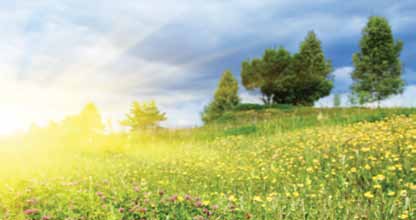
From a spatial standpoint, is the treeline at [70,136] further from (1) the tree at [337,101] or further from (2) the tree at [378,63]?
(2) the tree at [378,63]

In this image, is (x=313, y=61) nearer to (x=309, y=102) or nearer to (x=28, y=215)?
(x=309, y=102)

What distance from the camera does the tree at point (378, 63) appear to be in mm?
25036

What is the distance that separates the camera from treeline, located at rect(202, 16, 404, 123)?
25.5 metres

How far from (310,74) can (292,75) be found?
1.77m

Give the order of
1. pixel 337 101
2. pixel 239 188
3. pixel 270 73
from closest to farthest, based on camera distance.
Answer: pixel 239 188 < pixel 337 101 < pixel 270 73

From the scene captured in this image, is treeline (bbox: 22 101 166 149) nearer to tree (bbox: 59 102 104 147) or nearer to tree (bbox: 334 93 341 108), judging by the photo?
tree (bbox: 59 102 104 147)

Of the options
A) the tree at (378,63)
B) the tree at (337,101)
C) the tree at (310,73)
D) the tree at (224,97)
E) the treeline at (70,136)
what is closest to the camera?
the treeline at (70,136)

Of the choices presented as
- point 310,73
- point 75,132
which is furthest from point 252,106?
point 75,132

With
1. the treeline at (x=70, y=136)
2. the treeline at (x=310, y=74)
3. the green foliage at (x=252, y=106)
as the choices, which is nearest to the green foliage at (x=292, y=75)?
the treeline at (x=310, y=74)

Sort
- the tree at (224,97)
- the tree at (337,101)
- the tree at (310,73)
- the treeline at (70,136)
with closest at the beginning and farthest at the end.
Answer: the treeline at (70,136), the tree at (337,101), the tree at (224,97), the tree at (310,73)

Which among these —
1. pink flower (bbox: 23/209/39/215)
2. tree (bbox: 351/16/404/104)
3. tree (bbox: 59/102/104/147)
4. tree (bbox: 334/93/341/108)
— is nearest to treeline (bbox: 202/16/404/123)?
tree (bbox: 351/16/404/104)

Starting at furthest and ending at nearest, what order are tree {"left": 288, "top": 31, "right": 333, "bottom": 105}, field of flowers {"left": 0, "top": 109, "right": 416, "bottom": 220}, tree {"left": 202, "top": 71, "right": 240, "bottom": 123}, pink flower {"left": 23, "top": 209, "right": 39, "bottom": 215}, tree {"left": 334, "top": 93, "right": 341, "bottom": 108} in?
1. tree {"left": 288, "top": 31, "right": 333, "bottom": 105}
2. tree {"left": 202, "top": 71, "right": 240, "bottom": 123}
3. tree {"left": 334, "top": 93, "right": 341, "bottom": 108}
4. field of flowers {"left": 0, "top": 109, "right": 416, "bottom": 220}
5. pink flower {"left": 23, "top": 209, "right": 39, "bottom": 215}

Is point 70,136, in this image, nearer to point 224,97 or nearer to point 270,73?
point 224,97

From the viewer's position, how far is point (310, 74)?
31516mm
